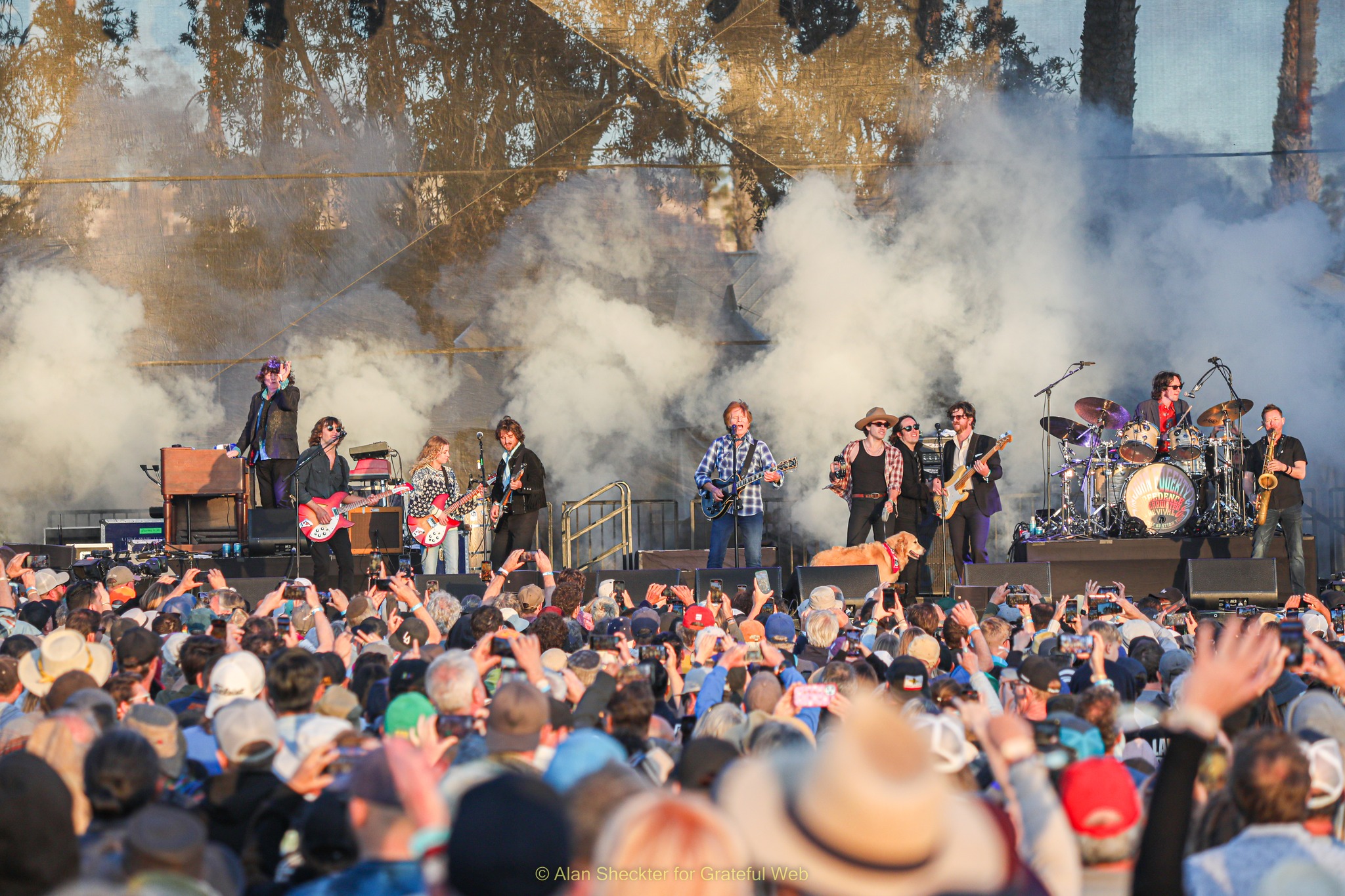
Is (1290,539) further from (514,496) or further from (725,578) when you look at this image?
(514,496)

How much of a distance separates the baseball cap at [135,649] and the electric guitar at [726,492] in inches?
231

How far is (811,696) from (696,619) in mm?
2472

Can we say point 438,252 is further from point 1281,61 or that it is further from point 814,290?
point 1281,61

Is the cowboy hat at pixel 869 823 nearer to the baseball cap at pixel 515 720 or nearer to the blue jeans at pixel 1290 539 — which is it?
the baseball cap at pixel 515 720

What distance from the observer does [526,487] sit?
9.82 m

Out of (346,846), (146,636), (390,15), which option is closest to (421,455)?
(390,15)

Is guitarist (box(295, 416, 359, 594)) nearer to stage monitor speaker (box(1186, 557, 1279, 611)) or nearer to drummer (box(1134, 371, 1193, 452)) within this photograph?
stage monitor speaker (box(1186, 557, 1279, 611))

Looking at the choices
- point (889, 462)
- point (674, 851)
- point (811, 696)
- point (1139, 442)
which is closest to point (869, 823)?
point (674, 851)

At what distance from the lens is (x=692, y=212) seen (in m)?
14.5

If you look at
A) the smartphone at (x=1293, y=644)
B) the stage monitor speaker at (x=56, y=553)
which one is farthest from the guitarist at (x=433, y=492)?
the smartphone at (x=1293, y=644)

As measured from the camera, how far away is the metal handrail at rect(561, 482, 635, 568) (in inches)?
529

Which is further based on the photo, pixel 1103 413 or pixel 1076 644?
pixel 1103 413

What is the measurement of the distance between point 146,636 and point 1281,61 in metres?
13.3

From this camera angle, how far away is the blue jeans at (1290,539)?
9.64m
